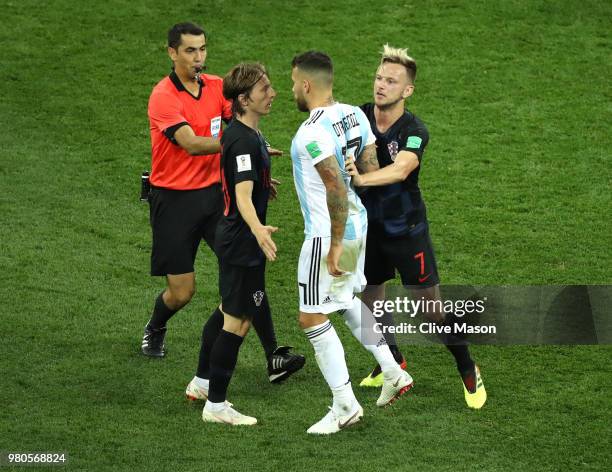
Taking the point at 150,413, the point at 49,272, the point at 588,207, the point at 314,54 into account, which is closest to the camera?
the point at 314,54

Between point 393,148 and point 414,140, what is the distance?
167 mm

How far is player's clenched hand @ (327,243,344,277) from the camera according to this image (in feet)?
24.2

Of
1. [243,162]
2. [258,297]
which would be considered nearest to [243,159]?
[243,162]

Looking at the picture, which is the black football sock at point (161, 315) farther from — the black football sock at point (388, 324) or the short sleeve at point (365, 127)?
the short sleeve at point (365, 127)

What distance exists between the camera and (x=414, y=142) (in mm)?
7965

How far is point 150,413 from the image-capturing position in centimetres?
800

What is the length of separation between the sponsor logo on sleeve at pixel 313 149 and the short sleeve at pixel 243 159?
0.44 m

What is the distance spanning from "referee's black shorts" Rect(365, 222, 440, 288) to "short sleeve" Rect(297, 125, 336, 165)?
1.03 meters

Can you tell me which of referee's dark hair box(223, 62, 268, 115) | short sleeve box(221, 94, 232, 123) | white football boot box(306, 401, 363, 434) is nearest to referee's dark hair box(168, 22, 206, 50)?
short sleeve box(221, 94, 232, 123)

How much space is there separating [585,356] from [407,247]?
1795 millimetres

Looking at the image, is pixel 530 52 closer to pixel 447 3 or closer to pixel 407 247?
pixel 447 3

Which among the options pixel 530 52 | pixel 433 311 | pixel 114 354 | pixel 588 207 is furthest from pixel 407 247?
pixel 530 52

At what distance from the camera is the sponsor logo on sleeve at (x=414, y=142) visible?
795 cm

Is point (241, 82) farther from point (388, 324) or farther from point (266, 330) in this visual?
point (388, 324)
